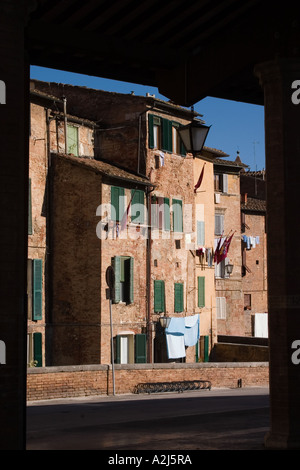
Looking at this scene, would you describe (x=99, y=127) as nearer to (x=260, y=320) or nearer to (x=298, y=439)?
(x=260, y=320)

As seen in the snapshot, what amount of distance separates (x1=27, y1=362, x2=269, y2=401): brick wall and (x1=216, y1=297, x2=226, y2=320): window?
52.9 feet

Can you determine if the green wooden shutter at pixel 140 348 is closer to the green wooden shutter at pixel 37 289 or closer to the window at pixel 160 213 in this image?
the green wooden shutter at pixel 37 289

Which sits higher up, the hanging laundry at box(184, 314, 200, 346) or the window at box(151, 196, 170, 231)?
the window at box(151, 196, 170, 231)

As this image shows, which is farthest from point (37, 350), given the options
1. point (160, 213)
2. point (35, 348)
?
point (160, 213)

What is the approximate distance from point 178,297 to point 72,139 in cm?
894

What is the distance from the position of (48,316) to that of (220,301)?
53.2 ft

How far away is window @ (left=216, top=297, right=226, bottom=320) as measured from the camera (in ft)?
157

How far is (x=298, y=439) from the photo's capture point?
10227 millimetres

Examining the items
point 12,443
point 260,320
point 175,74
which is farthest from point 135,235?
point 12,443

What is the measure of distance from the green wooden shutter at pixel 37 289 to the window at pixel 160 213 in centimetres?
612

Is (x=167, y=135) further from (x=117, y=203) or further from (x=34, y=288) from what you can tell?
(x=34, y=288)

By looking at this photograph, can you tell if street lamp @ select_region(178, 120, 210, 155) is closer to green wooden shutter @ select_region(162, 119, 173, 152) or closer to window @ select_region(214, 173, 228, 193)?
green wooden shutter @ select_region(162, 119, 173, 152)

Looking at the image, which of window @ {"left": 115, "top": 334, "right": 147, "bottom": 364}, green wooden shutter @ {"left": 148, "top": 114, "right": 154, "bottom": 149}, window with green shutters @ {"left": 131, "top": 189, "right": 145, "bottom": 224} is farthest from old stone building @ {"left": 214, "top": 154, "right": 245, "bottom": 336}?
window @ {"left": 115, "top": 334, "right": 147, "bottom": 364}

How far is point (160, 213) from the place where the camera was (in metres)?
37.6
